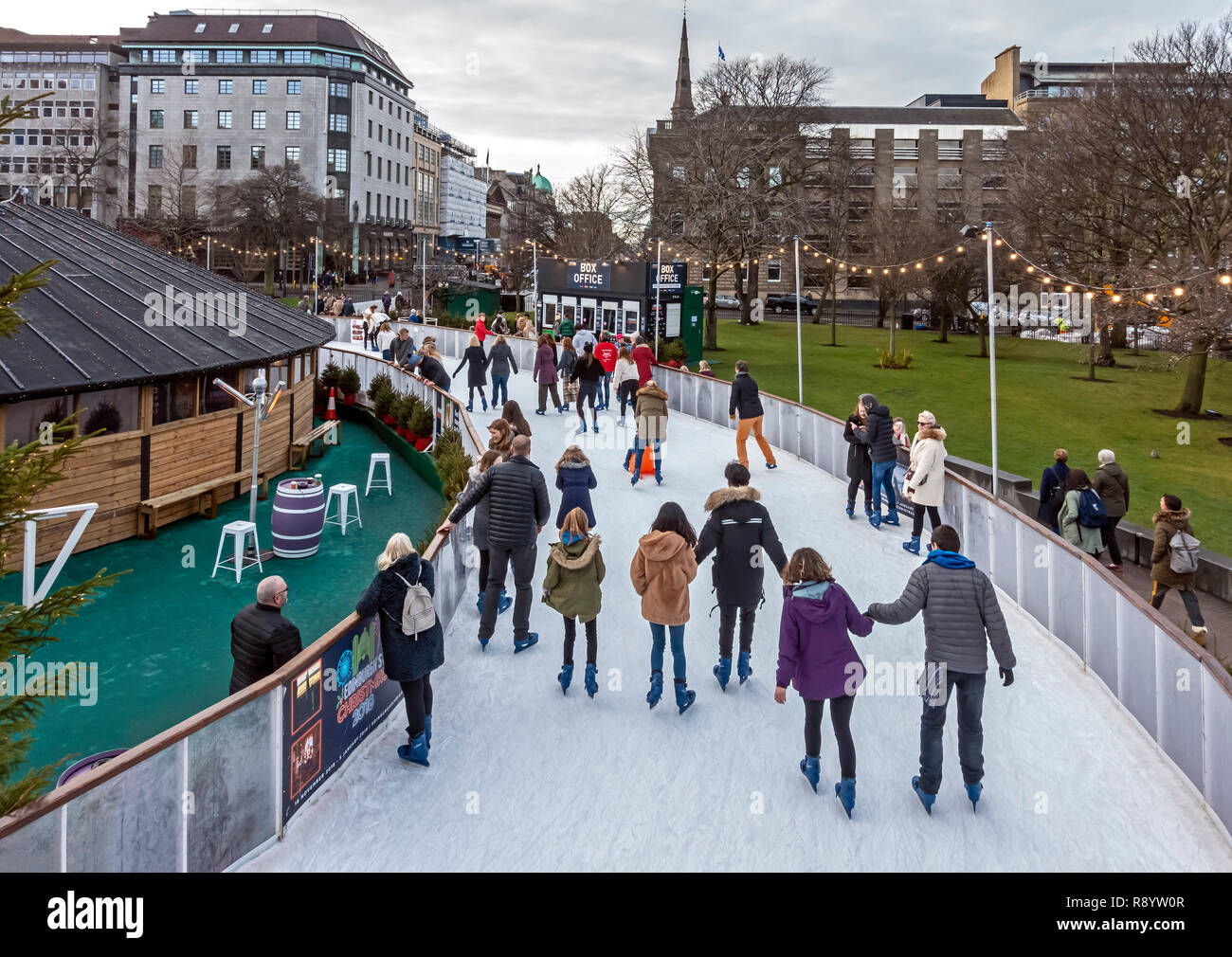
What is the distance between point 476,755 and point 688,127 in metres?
39.2

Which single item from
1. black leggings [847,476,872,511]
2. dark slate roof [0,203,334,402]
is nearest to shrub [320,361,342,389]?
dark slate roof [0,203,334,402]

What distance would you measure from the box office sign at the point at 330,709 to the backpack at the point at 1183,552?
8.54 metres

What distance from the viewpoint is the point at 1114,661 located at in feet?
28.2

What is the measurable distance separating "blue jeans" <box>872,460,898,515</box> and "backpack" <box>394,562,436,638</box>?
7.58m

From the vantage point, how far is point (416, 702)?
7.32 meters

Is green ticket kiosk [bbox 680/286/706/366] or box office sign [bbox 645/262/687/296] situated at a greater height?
box office sign [bbox 645/262/687/296]

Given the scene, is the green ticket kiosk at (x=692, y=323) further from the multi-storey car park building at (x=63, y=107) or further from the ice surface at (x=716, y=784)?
the multi-storey car park building at (x=63, y=107)

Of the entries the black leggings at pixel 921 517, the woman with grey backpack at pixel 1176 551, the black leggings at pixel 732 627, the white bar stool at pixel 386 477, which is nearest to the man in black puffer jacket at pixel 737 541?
the black leggings at pixel 732 627

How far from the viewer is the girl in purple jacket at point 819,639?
6.28 meters

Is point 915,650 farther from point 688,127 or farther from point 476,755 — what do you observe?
point 688,127

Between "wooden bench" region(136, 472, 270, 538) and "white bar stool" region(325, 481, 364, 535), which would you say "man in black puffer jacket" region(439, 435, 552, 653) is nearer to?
"white bar stool" region(325, 481, 364, 535)

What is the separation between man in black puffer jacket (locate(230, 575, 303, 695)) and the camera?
6.96 m
